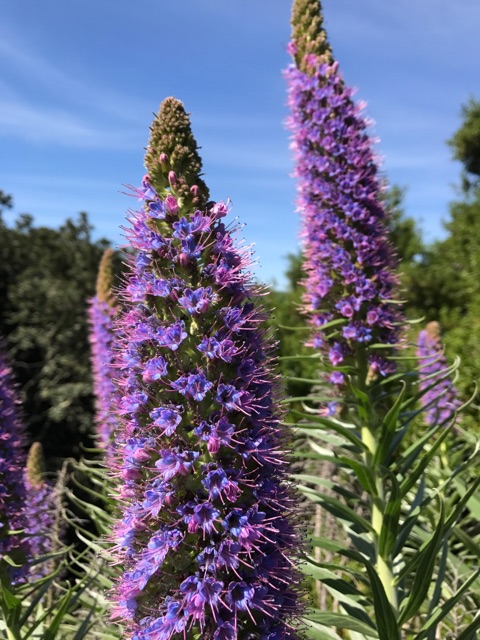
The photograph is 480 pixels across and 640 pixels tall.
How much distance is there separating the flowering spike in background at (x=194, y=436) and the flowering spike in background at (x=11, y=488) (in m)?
1.23

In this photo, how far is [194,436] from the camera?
5.94 feet

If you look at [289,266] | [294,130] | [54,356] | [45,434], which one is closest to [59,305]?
[54,356]

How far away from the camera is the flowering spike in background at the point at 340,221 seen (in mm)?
3623

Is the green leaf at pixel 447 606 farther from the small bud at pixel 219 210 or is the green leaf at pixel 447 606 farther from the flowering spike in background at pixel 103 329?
the flowering spike in background at pixel 103 329

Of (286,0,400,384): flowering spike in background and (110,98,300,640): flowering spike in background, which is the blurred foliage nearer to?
(286,0,400,384): flowering spike in background

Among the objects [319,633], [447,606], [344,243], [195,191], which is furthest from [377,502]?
[195,191]

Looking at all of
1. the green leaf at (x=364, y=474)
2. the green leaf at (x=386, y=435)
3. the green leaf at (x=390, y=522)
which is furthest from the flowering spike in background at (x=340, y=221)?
the green leaf at (x=390, y=522)

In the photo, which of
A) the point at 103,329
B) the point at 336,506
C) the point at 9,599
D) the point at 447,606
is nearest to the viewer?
the point at 447,606

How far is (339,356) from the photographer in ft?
11.9

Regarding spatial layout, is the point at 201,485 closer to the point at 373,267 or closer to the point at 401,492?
the point at 401,492

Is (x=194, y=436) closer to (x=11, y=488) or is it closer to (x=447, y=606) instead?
(x=447, y=606)

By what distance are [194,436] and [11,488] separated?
1669 mm

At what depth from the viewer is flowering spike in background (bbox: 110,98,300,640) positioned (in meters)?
1.71

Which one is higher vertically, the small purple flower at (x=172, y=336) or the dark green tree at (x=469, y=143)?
the dark green tree at (x=469, y=143)
